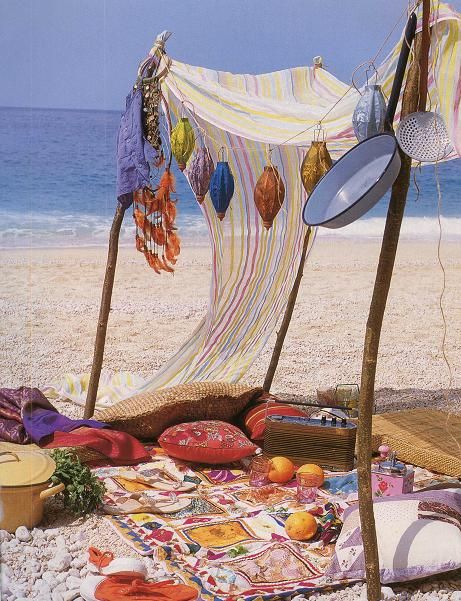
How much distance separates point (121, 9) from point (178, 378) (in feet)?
83.0

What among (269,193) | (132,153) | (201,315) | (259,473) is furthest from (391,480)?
(201,315)

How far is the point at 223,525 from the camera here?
2.93m

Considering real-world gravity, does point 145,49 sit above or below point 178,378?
above

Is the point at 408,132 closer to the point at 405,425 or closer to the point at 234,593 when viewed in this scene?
the point at 234,593

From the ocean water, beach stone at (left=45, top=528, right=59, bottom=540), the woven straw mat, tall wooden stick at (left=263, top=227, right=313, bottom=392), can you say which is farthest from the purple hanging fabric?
the ocean water

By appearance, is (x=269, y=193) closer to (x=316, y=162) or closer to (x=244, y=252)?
(x=316, y=162)

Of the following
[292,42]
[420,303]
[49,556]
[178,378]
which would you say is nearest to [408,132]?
[49,556]

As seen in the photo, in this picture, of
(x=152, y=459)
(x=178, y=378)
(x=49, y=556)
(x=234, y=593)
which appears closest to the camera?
(x=234, y=593)

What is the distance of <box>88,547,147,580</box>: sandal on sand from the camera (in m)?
2.43

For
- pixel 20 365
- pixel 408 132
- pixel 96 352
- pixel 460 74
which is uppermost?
pixel 460 74

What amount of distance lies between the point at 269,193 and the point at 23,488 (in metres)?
1.81

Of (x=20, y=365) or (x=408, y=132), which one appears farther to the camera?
(x=20, y=365)

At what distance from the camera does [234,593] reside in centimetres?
244

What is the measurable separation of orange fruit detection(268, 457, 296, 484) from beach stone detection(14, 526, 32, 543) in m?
1.02
